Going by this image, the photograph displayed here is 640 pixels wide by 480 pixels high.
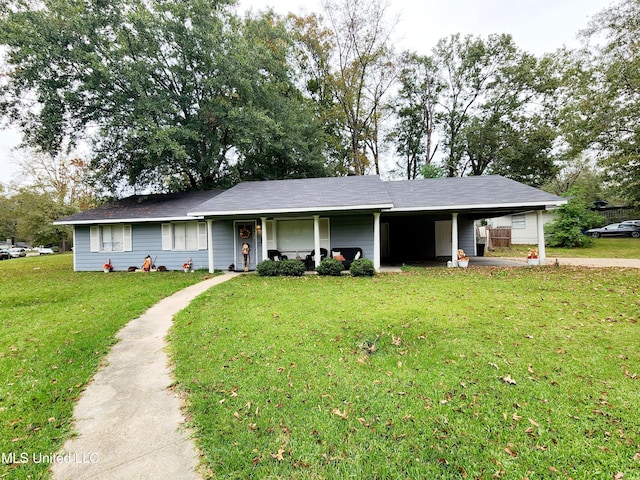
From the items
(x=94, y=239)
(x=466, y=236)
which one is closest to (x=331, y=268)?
(x=466, y=236)

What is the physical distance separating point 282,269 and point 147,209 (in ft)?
26.9

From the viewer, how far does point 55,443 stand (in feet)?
8.26

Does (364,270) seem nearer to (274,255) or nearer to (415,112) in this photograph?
(274,255)

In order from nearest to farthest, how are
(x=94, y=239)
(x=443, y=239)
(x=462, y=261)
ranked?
(x=462, y=261)
(x=94, y=239)
(x=443, y=239)

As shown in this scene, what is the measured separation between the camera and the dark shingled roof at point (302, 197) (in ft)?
35.1

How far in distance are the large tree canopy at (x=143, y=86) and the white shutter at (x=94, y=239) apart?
14.2 feet

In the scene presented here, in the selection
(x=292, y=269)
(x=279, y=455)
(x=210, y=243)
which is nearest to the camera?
(x=279, y=455)

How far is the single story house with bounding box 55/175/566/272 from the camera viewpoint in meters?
11.2

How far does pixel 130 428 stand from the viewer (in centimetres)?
268

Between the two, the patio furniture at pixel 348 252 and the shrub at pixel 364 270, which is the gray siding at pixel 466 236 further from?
the shrub at pixel 364 270

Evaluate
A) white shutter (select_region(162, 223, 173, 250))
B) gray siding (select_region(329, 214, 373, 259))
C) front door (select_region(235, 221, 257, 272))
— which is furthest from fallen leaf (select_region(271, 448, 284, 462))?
white shutter (select_region(162, 223, 173, 250))

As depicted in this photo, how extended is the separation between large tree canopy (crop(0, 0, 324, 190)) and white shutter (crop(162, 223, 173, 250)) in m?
3.64

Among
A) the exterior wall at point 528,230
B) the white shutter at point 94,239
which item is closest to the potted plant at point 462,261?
the exterior wall at point 528,230

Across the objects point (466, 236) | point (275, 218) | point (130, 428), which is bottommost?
point (130, 428)
